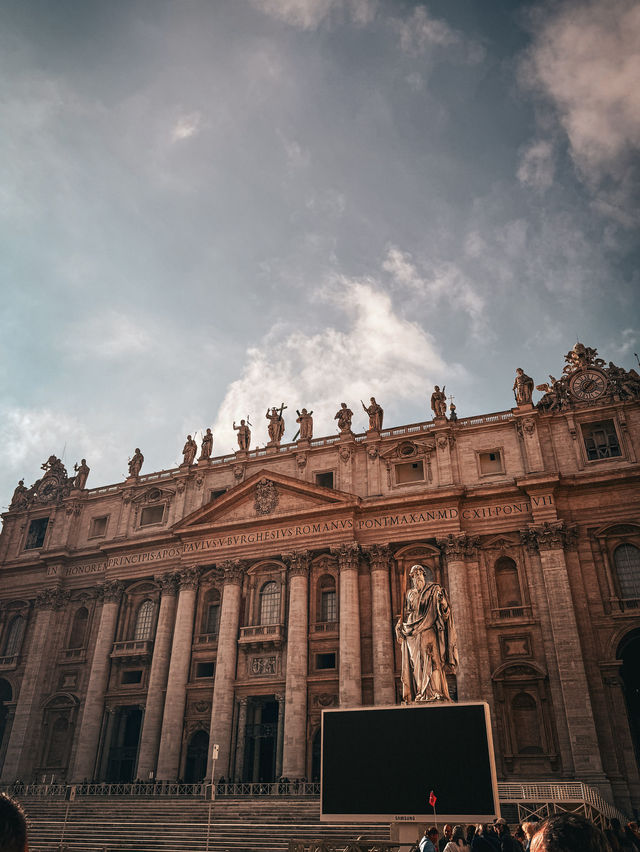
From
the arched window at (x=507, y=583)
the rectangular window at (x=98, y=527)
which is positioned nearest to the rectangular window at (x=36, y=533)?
the rectangular window at (x=98, y=527)

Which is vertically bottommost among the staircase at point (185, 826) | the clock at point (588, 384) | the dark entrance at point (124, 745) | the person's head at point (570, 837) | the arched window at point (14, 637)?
the staircase at point (185, 826)

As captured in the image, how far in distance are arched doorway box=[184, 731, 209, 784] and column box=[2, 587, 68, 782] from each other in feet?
34.2

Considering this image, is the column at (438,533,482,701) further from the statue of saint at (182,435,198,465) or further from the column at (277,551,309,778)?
the statue of saint at (182,435,198,465)

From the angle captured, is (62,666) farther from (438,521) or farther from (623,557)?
(623,557)

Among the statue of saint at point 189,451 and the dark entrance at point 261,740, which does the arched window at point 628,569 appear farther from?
the statue of saint at point 189,451

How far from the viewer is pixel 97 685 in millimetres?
39875

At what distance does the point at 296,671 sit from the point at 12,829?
3396 centimetres

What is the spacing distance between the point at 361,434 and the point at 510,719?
17.4 metres

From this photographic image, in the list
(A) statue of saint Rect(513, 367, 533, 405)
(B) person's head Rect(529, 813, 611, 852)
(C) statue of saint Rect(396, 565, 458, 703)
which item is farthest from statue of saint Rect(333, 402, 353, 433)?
(B) person's head Rect(529, 813, 611, 852)

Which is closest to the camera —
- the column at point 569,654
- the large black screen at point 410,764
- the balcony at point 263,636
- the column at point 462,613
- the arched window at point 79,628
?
the large black screen at point 410,764

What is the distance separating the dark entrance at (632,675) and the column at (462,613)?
259 inches

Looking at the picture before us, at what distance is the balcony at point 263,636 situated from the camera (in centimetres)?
3656

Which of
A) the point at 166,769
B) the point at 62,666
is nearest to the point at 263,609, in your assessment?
the point at 166,769

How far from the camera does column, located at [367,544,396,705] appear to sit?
1316 inches
